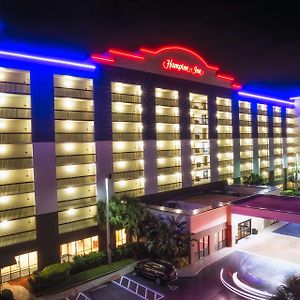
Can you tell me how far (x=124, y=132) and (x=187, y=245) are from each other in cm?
1789

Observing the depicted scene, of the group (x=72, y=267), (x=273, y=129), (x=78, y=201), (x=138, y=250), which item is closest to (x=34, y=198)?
(x=78, y=201)

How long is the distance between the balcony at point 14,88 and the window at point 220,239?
2940 cm

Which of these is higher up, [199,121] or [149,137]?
[199,121]

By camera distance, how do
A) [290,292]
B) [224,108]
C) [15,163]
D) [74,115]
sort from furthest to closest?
[224,108] → [74,115] → [15,163] → [290,292]

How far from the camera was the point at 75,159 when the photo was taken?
128ft

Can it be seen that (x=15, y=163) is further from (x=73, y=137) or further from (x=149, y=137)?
(x=149, y=137)

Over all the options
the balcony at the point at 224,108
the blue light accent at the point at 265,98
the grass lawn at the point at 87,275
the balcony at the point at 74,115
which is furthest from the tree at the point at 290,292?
the blue light accent at the point at 265,98

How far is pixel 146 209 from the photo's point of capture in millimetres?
39812

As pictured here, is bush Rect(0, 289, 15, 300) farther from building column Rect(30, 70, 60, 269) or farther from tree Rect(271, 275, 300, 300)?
tree Rect(271, 275, 300, 300)

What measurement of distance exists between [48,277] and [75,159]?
14.2 metres

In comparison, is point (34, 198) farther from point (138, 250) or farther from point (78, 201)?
point (138, 250)

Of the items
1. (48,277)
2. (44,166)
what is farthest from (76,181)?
(48,277)

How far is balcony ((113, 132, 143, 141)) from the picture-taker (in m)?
43.7

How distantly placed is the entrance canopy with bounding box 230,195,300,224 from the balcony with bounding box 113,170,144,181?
1387cm
